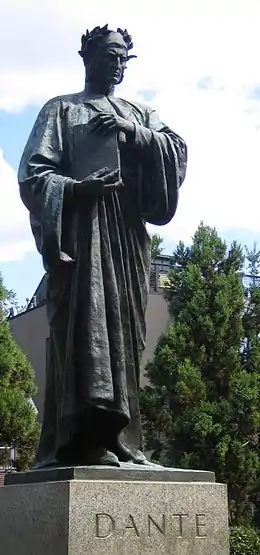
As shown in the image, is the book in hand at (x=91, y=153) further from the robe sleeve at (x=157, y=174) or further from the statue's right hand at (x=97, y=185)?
the robe sleeve at (x=157, y=174)

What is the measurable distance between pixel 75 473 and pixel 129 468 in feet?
1.34

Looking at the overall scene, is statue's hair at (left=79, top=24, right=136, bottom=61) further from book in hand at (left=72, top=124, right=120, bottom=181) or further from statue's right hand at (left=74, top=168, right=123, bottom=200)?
statue's right hand at (left=74, top=168, right=123, bottom=200)

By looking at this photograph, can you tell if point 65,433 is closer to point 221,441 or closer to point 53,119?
point 53,119

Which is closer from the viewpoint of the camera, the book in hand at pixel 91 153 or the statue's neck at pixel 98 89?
the book in hand at pixel 91 153

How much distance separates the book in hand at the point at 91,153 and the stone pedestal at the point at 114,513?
2.11m

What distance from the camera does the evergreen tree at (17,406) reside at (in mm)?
18906

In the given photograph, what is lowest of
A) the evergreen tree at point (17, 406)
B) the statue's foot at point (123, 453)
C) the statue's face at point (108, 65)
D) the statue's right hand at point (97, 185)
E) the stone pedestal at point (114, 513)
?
the stone pedestal at point (114, 513)

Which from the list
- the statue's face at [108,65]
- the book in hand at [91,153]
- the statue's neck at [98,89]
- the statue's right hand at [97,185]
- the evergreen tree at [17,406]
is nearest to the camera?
the statue's right hand at [97,185]

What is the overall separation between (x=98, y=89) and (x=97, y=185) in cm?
118

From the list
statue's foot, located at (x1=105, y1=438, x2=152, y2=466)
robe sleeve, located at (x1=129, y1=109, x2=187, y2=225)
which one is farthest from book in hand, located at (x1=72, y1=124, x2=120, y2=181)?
statue's foot, located at (x1=105, y1=438, x2=152, y2=466)

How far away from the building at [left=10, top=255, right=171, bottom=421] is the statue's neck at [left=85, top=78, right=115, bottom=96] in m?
18.8

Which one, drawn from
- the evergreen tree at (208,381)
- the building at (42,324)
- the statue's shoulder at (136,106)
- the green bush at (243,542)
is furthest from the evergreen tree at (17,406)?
the statue's shoulder at (136,106)

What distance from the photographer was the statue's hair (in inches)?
251

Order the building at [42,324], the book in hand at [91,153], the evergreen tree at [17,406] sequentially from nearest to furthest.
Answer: the book in hand at [91,153] < the evergreen tree at [17,406] < the building at [42,324]
